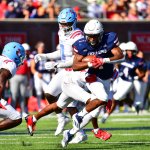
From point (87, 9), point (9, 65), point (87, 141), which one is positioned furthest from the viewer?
point (87, 9)

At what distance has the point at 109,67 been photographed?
9.48 metres

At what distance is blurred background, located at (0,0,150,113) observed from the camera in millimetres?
18672

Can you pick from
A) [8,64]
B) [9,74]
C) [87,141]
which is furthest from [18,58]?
[87,141]

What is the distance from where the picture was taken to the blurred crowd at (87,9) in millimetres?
18925

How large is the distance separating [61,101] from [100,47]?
1.36 metres

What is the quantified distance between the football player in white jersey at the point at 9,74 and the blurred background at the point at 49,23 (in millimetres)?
8566

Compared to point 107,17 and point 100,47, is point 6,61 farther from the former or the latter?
point 107,17

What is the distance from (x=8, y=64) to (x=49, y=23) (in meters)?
11.5

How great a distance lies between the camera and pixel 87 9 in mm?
20547

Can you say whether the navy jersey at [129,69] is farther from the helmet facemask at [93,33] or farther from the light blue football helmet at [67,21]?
the helmet facemask at [93,33]

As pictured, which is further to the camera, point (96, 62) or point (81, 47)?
point (81, 47)

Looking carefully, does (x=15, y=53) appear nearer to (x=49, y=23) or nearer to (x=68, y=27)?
(x=68, y=27)

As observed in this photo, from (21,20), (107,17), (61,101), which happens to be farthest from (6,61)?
(107,17)

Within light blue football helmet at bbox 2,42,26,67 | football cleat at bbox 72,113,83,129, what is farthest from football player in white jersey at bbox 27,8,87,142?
light blue football helmet at bbox 2,42,26,67
